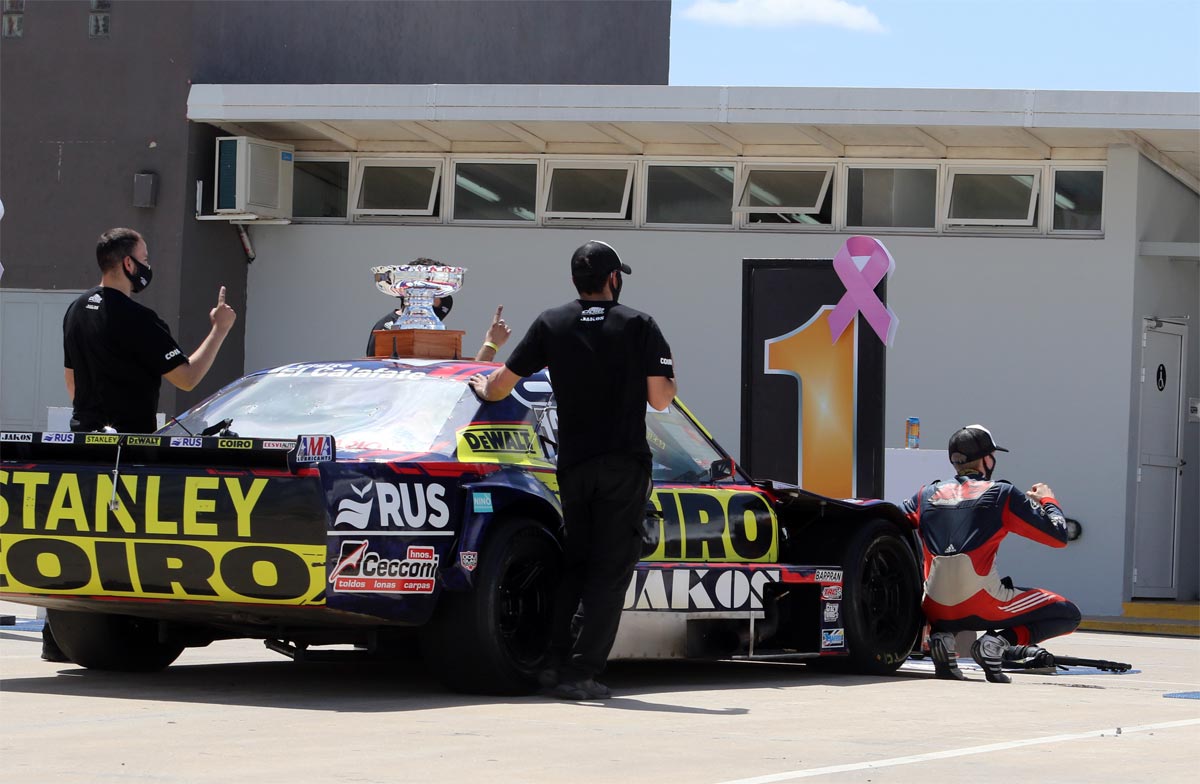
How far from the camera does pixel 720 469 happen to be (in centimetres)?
909

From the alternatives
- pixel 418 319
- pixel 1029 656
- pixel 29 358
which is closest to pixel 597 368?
pixel 418 319

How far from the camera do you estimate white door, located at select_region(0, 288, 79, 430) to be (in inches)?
739

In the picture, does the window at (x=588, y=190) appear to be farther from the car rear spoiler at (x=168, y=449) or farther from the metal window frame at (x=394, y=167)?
the car rear spoiler at (x=168, y=449)

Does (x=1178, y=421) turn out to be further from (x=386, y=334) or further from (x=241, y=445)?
(x=241, y=445)

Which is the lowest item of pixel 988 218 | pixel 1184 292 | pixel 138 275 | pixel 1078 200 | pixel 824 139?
pixel 138 275

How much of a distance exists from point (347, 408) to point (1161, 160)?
11.4 metres

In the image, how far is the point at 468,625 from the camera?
7.45m

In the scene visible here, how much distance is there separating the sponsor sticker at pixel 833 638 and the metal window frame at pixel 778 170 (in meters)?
9.28

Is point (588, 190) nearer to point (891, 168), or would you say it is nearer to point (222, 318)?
point (891, 168)

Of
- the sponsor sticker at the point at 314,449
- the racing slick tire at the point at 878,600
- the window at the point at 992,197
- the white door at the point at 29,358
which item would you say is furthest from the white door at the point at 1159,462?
the sponsor sticker at the point at 314,449

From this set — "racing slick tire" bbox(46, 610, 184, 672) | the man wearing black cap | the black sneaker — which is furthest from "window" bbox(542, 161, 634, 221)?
the black sneaker

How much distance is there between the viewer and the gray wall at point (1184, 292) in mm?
17406

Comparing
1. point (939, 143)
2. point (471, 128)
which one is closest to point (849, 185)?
point (939, 143)

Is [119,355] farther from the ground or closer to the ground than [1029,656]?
farther from the ground
